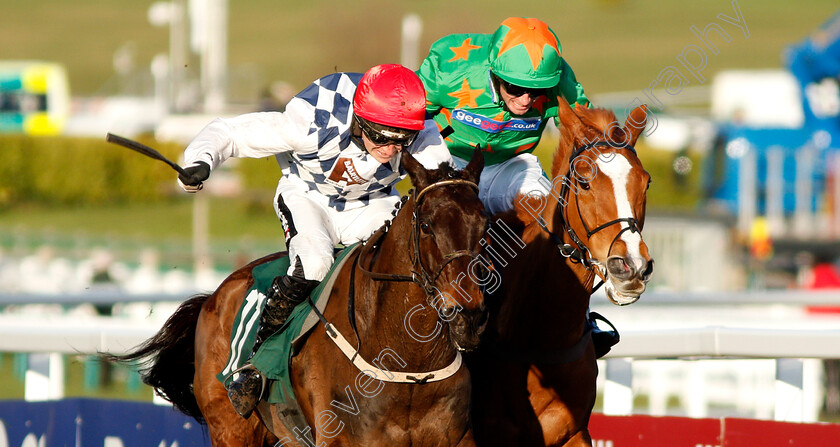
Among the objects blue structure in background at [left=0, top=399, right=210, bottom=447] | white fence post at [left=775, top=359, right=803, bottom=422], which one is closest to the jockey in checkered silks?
blue structure in background at [left=0, top=399, right=210, bottom=447]

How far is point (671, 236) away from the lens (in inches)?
544

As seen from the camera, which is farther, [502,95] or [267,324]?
[502,95]

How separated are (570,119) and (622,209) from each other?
52 centimetres

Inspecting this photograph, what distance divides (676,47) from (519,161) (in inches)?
2423

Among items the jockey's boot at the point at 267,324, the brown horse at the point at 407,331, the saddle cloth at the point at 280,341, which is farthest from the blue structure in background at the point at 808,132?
the brown horse at the point at 407,331

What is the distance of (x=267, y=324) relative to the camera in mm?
4043

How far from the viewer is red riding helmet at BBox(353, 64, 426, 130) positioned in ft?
12.0

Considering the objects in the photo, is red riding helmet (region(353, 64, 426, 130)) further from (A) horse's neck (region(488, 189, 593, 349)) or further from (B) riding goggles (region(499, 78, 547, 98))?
(A) horse's neck (region(488, 189, 593, 349))

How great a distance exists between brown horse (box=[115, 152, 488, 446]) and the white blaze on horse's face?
1.60 ft

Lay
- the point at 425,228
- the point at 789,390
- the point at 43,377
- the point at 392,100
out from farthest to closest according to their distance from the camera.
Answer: the point at 43,377 < the point at 789,390 < the point at 392,100 < the point at 425,228

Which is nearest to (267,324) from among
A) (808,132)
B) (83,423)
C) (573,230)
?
(573,230)

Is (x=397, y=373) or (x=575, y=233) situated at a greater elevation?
(x=575, y=233)

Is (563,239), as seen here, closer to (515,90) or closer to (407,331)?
(515,90)

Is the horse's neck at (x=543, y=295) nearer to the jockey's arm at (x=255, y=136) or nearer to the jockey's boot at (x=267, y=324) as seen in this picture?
the jockey's boot at (x=267, y=324)
